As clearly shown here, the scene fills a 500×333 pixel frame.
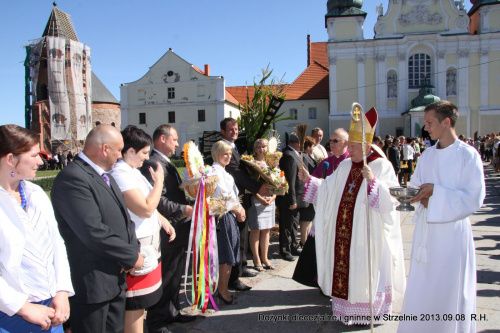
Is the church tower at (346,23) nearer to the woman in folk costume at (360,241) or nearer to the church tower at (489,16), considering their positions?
the church tower at (489,16)

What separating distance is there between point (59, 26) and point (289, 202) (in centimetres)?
4492

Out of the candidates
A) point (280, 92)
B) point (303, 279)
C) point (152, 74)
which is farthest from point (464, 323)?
point (152, 74)

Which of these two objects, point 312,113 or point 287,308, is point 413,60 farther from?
point 287,308

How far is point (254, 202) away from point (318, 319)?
205 centimetres

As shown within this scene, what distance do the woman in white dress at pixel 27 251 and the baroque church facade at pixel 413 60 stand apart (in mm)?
32679

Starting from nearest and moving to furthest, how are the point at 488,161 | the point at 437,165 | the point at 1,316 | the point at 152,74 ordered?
Answer: the point at 1,316 < the point at 437,165 < the point at 488,161 < the point at 152,74

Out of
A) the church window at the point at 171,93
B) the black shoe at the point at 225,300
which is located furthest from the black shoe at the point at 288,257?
the church window at the point at 171,93

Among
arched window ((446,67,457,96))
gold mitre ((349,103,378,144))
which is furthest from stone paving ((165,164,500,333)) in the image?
arched window ((446,67,457,96))

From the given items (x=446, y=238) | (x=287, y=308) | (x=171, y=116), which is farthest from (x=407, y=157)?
(x=171, y=116)

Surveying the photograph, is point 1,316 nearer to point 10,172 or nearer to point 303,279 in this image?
point 10,172

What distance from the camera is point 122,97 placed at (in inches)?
1651

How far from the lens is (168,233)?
11.9 ft

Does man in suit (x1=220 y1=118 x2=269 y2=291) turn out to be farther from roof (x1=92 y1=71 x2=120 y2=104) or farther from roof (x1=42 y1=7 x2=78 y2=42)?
roof (x1=92 y1=71 x2=120 y2=104)

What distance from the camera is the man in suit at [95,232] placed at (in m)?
2.42
